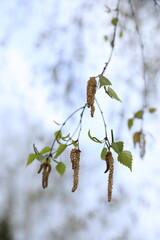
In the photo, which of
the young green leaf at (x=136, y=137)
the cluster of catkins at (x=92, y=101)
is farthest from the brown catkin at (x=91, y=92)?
the young green leaf at (x=136, y=137)

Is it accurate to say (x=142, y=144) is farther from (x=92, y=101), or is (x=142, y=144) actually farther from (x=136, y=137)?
(x=92, y=101)

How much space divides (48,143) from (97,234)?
48.9 inches

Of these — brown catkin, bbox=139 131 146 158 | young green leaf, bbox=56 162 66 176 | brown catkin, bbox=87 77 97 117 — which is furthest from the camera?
brown catkin, bbox=139 131 146 158

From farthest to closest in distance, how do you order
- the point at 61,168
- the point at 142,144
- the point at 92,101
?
the point at 142,144 → the point at 61,168 → the point at 92,101

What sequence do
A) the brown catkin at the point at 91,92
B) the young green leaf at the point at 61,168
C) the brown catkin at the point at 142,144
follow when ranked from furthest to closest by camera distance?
the brown catkin at the point at 142,144 → the young green leaf at the point at 61,168 → the brown catkin at the point at 91,92

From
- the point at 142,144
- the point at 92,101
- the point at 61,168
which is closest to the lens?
the point at 92,101

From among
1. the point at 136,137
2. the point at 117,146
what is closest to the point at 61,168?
the point at 117,146

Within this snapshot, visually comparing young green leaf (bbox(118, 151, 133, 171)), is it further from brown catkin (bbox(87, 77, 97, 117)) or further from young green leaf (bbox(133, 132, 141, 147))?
young green leaf (bbox(133, 132, 141, 147))

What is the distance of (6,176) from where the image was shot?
4434 millimetres

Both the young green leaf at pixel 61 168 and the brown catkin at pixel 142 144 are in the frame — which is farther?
the brown catkin at pixel 142 144

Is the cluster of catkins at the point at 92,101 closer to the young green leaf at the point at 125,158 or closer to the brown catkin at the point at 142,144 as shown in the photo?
the young green leaf at the point at 125,158

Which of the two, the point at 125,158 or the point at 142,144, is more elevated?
the point at 142,144

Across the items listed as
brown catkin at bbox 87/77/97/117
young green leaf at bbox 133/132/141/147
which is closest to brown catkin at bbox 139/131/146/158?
young green leaf at bbox 133/132/141/147

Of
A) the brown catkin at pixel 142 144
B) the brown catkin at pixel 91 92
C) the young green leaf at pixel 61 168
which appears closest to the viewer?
the brown catkin at pixel 91 92
